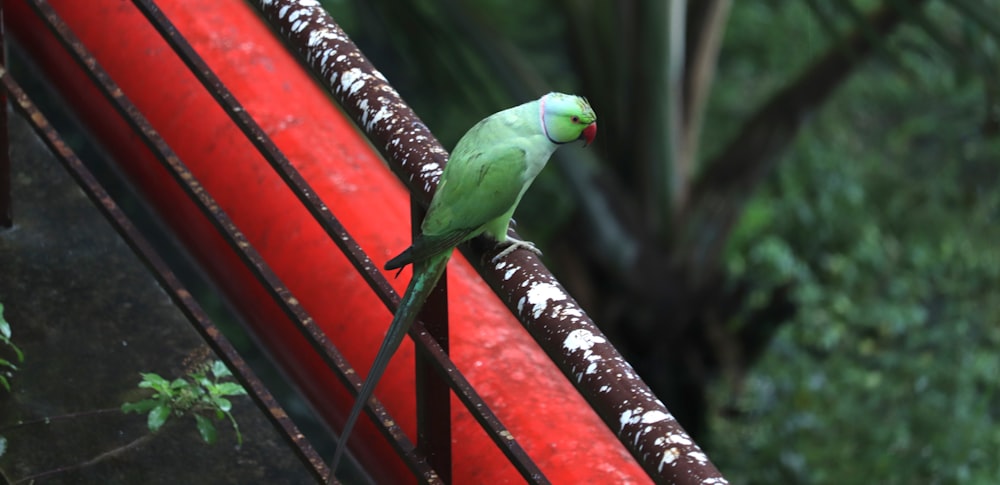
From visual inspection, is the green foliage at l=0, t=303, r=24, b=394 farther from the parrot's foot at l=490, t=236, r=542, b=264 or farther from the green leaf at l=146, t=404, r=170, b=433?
the parrot's foot at l=490, t=236, r=542, b=264

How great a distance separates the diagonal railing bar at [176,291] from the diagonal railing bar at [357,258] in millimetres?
109

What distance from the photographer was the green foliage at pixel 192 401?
1695 mm

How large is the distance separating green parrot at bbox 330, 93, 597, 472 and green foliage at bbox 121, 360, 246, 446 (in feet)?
0.71

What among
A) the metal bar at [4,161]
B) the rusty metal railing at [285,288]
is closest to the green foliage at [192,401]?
the rusty metal railing at [285,288]

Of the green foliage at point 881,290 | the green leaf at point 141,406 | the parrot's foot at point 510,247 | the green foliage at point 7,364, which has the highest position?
the green foliage at point 7,364

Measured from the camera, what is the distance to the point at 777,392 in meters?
5.41

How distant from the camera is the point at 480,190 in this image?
1680 mm

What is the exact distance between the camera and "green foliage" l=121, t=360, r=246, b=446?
170 cm

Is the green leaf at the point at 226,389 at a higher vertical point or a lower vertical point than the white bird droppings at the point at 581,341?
higher

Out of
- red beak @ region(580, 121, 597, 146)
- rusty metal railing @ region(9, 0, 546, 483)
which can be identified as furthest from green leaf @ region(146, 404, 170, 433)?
red beak @ region(580, 121, 597, 146)

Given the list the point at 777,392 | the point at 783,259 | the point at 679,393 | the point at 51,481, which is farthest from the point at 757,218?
the point at 51,481

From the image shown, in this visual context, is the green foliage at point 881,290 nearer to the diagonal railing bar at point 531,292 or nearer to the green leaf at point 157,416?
the diagonal railing bar at point 531,292

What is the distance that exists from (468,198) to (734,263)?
4946mm

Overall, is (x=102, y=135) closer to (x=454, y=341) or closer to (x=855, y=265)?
(x=454, y=341)
